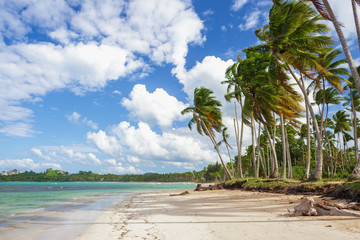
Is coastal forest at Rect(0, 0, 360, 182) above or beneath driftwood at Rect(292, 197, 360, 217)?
above

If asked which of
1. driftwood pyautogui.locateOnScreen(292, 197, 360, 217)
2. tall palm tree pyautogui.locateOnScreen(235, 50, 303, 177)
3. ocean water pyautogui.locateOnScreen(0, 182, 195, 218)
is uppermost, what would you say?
tall palm tree pyautogui.locateOnScreen(235, 50, 303, 177)

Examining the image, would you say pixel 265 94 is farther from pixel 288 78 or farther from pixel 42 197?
pixel 42 197

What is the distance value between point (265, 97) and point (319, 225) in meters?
16.8

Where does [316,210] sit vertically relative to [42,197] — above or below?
above

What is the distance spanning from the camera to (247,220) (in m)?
6.09

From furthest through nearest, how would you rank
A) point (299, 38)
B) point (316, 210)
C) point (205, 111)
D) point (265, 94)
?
1. point (205, 111)
2. point (265, 94)
3. point (299, 38)
4. point (316, 210)

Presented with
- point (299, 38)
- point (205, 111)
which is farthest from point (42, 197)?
point (299, 38)

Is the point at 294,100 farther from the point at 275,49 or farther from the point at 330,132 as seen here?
the point at 330,132

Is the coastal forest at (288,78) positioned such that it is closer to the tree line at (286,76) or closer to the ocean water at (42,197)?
the tree line at (286,76)

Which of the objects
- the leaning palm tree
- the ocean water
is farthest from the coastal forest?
the ocean water

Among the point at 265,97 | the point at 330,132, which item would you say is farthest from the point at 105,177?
the point at 265,97

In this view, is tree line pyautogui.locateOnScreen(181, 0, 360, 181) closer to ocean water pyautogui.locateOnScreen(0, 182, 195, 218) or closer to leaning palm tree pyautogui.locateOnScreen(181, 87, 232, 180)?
leaning palm tree pyautogui.locateOnScreen(181, 87, 232, 180)

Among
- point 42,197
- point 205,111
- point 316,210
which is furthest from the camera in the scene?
point 205,111

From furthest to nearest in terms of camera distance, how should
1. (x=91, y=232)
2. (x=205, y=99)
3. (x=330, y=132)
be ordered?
(x=330, y=132)
(x=205, y=99)
(x=91, y=232)
